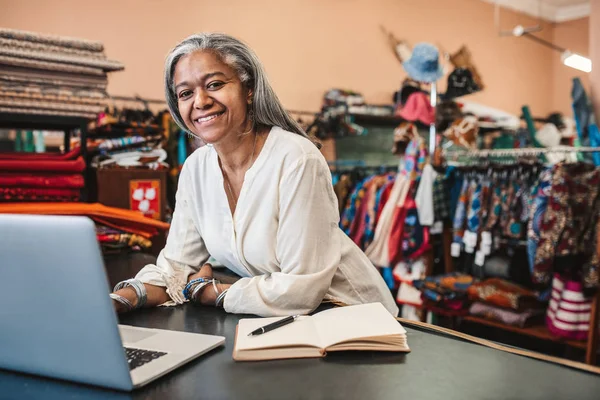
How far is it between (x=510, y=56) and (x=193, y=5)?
4.74 metres

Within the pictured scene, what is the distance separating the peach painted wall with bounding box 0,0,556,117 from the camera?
3660 millimetres

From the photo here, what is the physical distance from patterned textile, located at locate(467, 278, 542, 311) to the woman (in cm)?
198

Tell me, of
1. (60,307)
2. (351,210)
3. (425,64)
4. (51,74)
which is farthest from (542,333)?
(60,307)

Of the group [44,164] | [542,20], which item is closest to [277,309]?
[44,164]

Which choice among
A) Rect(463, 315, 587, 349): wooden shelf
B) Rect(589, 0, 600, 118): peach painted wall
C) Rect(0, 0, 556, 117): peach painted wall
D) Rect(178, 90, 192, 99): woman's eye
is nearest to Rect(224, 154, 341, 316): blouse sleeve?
Rect(178, 90, 192, 99): woman's eye

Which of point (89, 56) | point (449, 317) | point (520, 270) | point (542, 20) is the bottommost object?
point (449, 317)

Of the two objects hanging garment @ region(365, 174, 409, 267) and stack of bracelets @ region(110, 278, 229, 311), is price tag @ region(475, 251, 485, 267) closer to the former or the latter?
hanging garment @ region(365, 174, 409, 267)

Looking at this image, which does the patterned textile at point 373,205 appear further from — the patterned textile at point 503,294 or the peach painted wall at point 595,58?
the peach painted wall at point 595,58

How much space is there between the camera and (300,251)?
1.19m

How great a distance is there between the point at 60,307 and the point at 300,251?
1.87 ft

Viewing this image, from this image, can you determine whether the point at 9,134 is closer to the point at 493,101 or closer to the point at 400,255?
the point at 400,255

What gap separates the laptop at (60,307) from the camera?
70cm

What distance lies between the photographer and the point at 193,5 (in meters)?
4.14

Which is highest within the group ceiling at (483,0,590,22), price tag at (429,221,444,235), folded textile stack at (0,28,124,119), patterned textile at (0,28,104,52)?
ceiling at (483,0,590,22)
